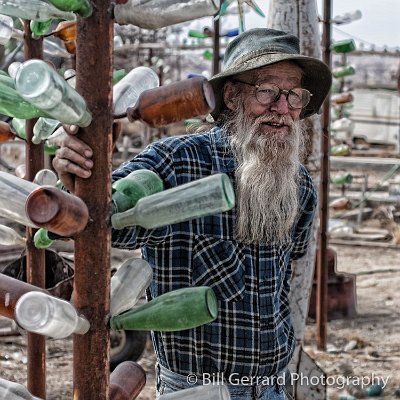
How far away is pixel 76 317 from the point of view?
105 centimetres

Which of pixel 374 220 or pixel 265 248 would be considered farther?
pixel 374 220

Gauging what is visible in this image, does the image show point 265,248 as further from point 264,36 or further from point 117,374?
point 117,374

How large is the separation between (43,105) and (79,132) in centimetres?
15

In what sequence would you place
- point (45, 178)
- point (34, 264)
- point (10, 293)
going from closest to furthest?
1. point (10, 293)
2. point (45, 178)
3. point (34, 264)

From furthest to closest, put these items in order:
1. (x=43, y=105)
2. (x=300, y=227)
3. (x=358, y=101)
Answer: (x=358, y=101) → (x=300, y=227) → (x=43, y=105)

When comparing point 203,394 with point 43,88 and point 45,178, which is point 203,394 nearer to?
point 43,88

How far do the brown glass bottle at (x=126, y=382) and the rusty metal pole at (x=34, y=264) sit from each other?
1271 millimetres

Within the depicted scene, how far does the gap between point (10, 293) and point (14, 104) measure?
28 cm

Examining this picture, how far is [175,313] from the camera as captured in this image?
43.4 inches

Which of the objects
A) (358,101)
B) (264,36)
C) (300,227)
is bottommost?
(300,227)

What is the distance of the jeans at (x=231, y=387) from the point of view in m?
2.06

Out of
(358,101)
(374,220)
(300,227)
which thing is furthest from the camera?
(358,101)

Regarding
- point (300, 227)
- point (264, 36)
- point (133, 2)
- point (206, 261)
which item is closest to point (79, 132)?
point (133, 2)

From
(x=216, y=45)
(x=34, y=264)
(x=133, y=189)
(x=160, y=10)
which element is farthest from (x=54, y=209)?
(x=216, y=45)
